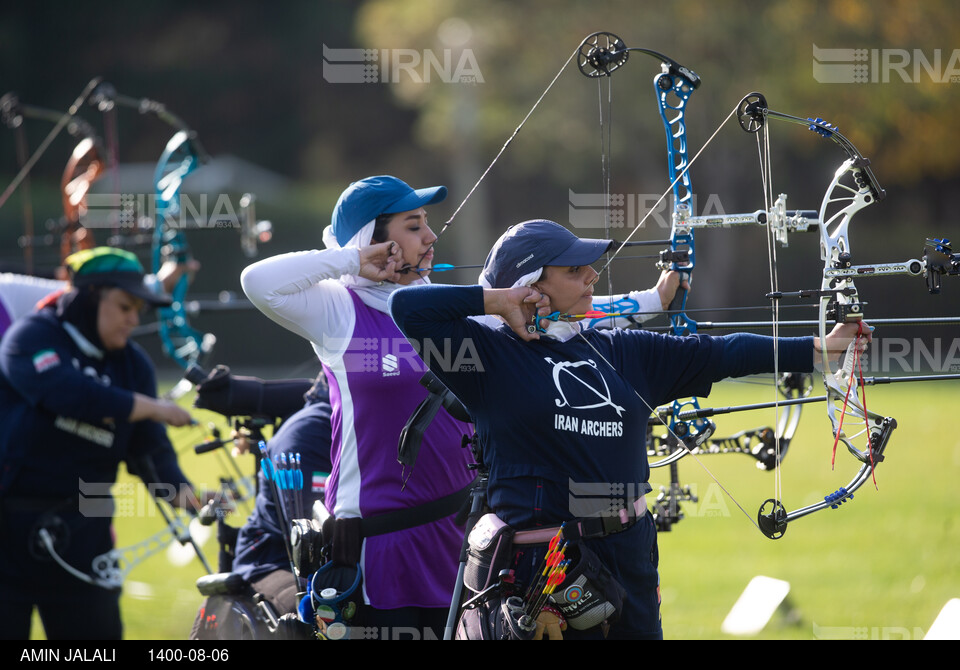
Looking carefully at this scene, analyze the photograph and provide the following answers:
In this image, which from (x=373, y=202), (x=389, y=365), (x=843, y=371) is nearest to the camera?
(x=843, y=371)

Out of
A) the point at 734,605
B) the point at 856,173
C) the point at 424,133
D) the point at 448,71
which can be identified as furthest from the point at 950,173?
the point at 856,173

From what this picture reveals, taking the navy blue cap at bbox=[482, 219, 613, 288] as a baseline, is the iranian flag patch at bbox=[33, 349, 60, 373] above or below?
below

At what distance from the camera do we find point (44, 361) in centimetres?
430

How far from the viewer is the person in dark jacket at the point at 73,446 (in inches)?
167

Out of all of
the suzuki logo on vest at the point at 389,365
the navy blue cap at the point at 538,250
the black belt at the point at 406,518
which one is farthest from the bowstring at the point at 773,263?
the suzuki logo on vest at the point at 389,365

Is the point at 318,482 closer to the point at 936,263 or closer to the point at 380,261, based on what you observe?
the point at 380,261

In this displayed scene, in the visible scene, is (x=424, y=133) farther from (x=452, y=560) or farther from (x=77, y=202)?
(x=452, y=560)

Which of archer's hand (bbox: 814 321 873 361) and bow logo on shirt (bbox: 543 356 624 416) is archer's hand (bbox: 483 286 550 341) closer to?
bow logo on shirt (bbox: 543 356 624 416)

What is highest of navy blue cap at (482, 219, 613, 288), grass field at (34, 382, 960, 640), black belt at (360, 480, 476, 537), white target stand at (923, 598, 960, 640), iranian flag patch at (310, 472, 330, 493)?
navy blue cap at (482, 219, 613, 288)

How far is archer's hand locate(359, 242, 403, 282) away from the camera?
3.10m

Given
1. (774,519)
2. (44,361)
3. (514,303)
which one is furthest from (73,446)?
(774,519)

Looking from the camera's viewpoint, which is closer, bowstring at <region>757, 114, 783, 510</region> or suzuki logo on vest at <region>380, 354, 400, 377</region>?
bowstring at <region>757, 114, 783, 510</region>

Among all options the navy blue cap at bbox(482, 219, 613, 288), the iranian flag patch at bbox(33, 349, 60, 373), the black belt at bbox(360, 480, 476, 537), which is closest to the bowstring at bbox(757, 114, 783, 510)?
the navy blue cap at bbox(482, 219, 613, 288)

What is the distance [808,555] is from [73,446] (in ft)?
15.6
